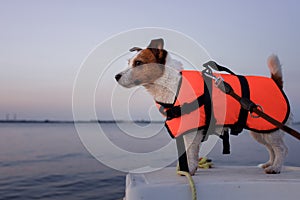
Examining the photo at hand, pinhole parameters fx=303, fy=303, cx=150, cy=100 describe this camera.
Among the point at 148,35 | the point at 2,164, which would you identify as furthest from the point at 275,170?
the point at 2,164

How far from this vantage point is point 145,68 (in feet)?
8.87

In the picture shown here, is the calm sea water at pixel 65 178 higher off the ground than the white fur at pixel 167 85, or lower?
lower

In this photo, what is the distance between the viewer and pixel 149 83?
9.04ft

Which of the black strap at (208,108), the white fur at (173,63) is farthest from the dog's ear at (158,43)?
the black strap at (208,108)

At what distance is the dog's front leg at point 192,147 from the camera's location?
2.68m

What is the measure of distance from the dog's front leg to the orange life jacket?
0.09 meters

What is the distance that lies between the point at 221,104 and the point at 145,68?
2.45 feet

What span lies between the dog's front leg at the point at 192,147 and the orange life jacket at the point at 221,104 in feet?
0.28

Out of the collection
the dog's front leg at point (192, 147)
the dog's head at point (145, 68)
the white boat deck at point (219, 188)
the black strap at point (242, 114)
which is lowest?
the white boat deck at point (219, 188)

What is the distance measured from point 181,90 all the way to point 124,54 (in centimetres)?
62

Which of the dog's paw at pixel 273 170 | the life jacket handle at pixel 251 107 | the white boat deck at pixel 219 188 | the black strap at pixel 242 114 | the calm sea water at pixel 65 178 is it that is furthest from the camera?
the calm sea water at pixel 65 178

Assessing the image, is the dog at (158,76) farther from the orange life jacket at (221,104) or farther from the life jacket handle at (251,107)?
the life jacket handle at (251,107)

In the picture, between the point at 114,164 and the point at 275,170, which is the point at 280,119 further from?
the point at 114,164

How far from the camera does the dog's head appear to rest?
2.69 meters
